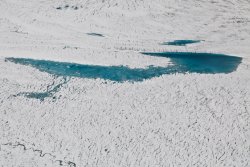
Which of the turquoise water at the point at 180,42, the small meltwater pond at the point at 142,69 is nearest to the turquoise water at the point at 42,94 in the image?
the small meltwater pond at the point at 142,69

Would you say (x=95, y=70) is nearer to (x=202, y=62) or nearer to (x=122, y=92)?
(x=122, y=92)

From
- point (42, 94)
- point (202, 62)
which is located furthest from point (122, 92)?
point (202, 62)

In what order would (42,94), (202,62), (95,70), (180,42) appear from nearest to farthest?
(42,94) < (95,70) < (202,62) < (180,42)

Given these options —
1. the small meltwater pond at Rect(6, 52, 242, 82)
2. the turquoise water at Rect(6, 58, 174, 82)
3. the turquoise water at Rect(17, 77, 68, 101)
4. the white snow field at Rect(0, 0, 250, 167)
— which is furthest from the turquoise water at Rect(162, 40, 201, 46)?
the turquoise water at Rect(17, 77, 68, 101)

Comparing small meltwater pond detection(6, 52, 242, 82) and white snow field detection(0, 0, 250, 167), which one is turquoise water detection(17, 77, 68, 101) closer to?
white snow field detection(0, 0, 250, 167)

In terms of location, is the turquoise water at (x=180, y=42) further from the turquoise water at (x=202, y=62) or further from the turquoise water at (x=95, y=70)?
the turquoise water at (x=95, y=70)

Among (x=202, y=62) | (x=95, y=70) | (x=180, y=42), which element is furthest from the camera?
(x=180, y=42)

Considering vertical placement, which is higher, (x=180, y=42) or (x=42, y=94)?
(x=180, y=42)

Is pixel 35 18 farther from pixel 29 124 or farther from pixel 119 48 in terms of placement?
pixel 29 124
